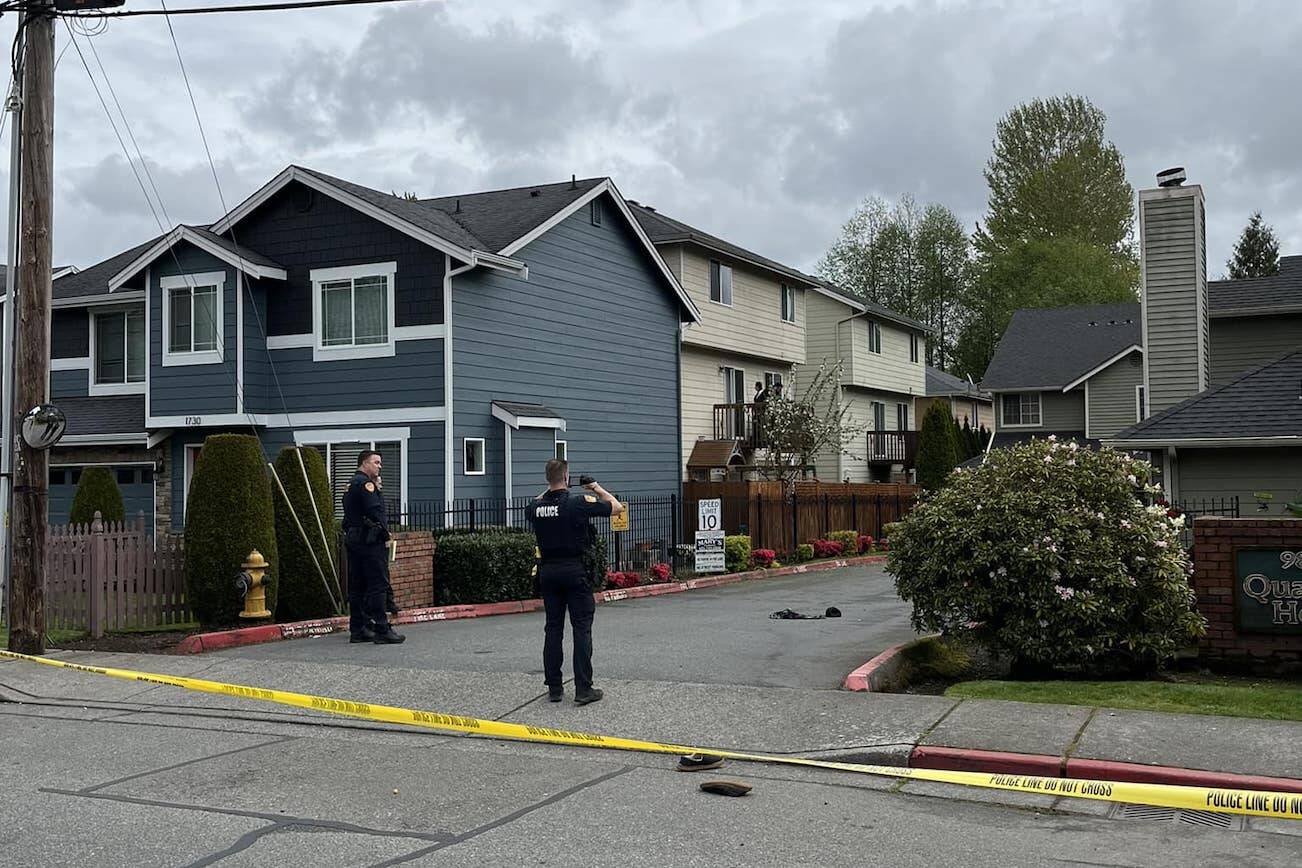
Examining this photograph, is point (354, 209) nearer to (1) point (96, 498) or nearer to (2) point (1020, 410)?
(1) point (96, 498)

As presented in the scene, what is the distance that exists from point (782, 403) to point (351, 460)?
1269cm

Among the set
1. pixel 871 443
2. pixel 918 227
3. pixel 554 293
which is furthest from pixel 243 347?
pixel 918 227

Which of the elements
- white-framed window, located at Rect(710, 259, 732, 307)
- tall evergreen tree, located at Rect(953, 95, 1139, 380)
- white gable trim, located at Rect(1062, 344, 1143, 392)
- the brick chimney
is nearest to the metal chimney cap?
the brick chimney

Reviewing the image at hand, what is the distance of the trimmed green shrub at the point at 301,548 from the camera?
15.6 m

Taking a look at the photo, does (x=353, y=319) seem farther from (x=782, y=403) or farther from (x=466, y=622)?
(x=782, y=403)

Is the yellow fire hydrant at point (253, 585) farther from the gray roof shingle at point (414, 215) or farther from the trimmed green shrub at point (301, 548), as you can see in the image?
the gray roof shingle at point (414, 215)

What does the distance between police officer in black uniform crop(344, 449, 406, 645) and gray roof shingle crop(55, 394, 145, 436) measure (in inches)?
498

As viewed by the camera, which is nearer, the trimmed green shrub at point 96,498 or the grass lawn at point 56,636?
the grass lawn at point 56,636

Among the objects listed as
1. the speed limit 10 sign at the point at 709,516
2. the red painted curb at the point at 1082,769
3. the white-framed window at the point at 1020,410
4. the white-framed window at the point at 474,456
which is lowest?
the red painted curb at the point at 1082,769

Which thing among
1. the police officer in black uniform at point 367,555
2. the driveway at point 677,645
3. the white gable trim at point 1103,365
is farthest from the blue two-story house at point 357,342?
the white gable trim at point 1103,365

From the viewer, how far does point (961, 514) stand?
11578 millimetres

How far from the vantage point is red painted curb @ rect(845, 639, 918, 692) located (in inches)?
419

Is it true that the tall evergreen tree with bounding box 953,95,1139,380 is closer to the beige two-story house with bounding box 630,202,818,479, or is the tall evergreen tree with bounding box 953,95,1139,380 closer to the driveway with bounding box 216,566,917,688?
the beige two-story house with bounding box 630,202,818,479

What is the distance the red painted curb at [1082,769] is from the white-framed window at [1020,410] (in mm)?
37663
